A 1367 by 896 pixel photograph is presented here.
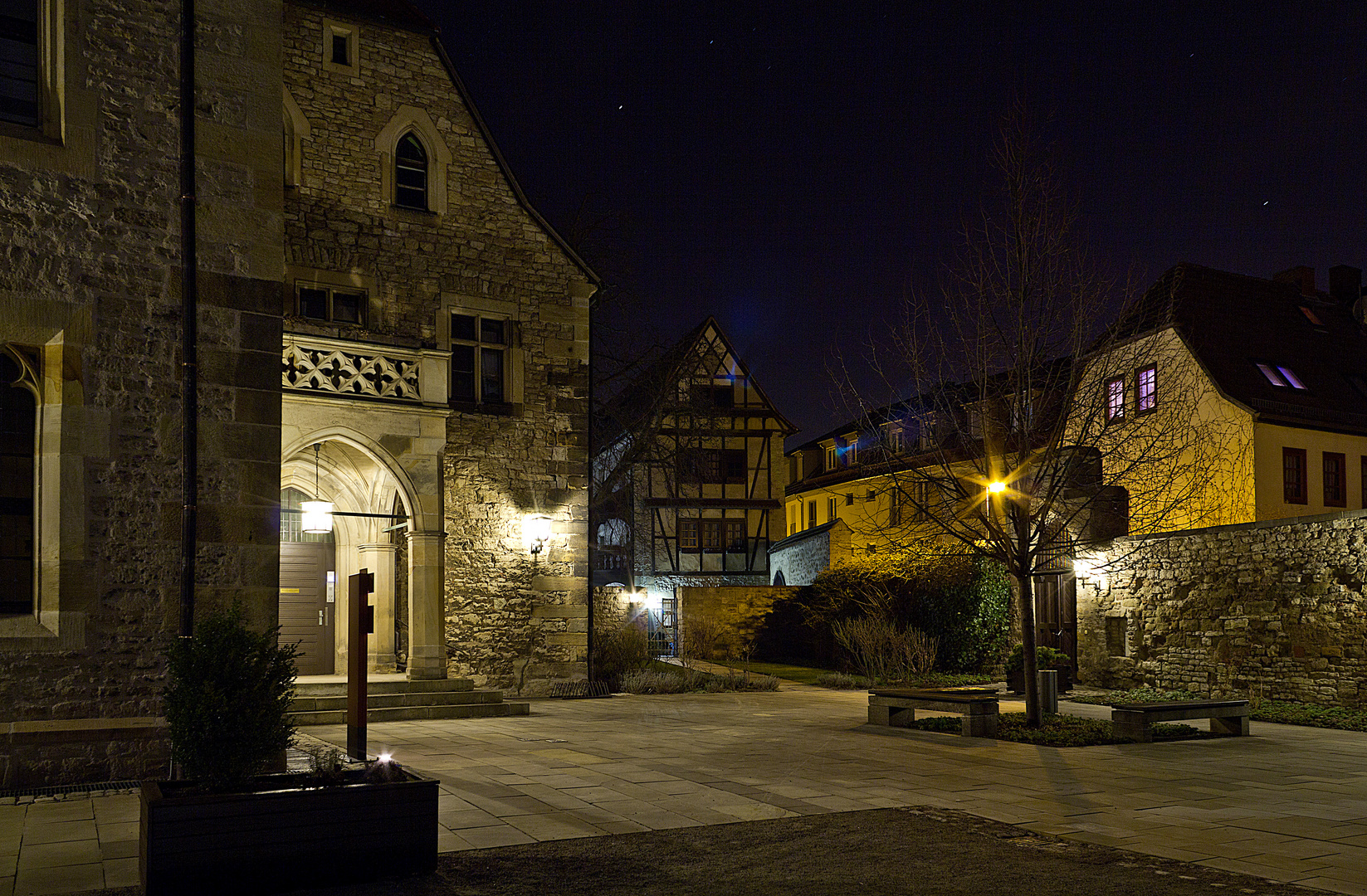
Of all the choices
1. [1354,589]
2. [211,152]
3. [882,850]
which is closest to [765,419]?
[1354,589]

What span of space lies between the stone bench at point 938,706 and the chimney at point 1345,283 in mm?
24446

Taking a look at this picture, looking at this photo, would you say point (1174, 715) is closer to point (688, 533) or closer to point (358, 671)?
point (358, 671)

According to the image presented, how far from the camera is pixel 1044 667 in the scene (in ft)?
55.6

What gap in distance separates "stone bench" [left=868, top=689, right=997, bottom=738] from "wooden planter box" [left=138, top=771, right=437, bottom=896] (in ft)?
25.7

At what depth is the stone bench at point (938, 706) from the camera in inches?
476

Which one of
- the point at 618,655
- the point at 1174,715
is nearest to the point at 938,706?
the point at 1174,715

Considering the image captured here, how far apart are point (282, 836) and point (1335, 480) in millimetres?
26504

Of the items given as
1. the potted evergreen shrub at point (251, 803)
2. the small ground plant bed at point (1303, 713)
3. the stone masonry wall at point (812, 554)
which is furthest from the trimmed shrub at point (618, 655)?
the potted evergreen shrub at point (251, 803)

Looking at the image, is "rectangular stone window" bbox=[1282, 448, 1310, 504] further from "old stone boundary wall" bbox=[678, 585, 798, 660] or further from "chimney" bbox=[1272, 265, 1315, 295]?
"old stone boundary wall" bbox=[678, 585, 798, 660]

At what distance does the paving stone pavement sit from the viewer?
6.38m

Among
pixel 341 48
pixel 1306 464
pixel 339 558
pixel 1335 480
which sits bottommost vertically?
pixel 339 558

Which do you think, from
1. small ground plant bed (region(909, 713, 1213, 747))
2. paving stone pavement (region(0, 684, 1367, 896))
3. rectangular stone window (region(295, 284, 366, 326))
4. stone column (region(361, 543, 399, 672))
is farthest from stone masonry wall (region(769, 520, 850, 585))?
paving stone pavement (region(0, 684, 1367, 896))

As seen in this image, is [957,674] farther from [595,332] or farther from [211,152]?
[211,152]

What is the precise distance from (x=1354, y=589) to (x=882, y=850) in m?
11.0
